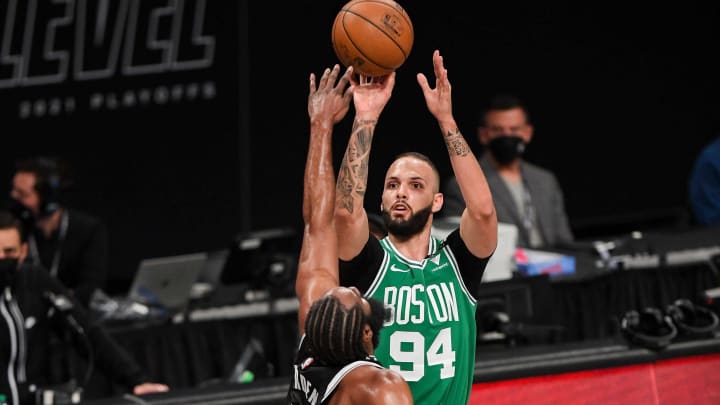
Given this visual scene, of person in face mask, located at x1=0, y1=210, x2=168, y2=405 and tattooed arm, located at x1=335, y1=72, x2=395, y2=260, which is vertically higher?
tattooed arm, located at x1=335, y1=72, x2=395, y2=260

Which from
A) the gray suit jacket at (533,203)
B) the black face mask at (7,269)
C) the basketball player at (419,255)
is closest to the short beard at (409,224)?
the basketball player at (419,255)

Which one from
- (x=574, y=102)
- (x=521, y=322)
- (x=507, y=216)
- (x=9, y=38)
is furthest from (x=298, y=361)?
(x=574, y=102)

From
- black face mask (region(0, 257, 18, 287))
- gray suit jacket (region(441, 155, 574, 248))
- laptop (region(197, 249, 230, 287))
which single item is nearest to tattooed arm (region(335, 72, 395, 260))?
black face mask (region(0, 257, 18, 287))

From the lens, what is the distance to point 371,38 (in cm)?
552

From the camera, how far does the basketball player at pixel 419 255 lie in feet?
18.1

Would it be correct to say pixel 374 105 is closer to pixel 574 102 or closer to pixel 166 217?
pixel 166 217

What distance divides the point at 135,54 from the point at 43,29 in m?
0.66

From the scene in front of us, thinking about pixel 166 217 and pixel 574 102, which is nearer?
pixel 166 217

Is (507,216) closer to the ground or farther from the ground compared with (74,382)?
farther from the ground

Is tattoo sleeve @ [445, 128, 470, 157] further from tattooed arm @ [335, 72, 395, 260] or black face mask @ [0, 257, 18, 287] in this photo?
black face mask @ [0, 257, 18, 287]

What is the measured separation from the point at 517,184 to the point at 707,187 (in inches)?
54.8

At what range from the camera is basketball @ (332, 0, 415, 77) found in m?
5.52

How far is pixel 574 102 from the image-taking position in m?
11.8

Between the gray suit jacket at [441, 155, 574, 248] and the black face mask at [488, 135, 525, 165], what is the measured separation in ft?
0.32
